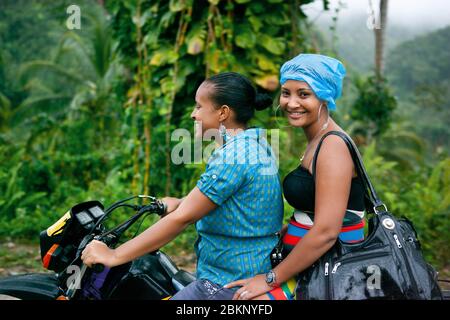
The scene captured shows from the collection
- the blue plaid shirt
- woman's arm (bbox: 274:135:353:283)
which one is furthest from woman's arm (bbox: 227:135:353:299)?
the blue plaid shirt

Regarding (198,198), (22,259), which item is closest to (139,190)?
(22,259)

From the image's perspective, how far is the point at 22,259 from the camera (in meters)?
5.21

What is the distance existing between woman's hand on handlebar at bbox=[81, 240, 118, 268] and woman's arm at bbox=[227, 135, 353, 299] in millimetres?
525

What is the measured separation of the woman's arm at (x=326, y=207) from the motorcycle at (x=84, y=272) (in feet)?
1.42

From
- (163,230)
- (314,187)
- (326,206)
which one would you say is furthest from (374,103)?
(163,230)

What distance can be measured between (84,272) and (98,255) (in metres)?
0.15

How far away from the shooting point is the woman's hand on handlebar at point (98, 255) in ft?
6.49

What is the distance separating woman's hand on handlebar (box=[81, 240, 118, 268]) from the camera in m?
1.98

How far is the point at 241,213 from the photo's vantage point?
6.97 ft

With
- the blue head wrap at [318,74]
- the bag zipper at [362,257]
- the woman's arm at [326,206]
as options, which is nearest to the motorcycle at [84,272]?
the woman's arm at [326,206]

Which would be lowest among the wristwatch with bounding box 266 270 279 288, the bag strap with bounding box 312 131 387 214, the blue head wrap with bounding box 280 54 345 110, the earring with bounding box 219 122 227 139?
the wristwatch with bounding box 266 270 279 288

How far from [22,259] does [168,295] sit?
11.2ft

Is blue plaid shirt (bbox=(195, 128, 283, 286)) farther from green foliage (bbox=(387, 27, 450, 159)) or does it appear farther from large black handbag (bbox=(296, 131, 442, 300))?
green foliage (bbox=(387, 27, 450, 159))

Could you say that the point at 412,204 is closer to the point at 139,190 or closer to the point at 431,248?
the point at 431,248
